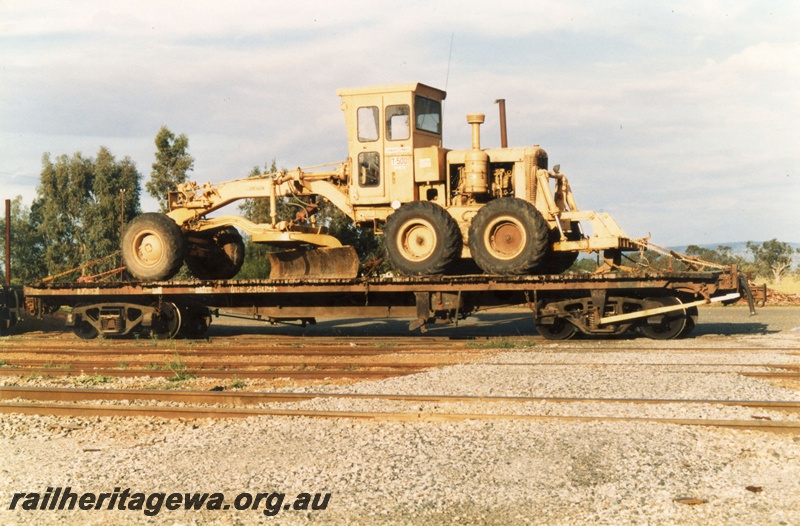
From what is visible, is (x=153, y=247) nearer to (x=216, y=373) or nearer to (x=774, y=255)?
(x=216, y=373)

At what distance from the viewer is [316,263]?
1495 centimetres

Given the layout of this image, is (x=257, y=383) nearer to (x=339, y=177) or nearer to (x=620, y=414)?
(x=620, y=414)

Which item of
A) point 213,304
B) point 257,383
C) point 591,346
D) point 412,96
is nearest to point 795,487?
point 257,383

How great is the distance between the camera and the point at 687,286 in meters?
12.7

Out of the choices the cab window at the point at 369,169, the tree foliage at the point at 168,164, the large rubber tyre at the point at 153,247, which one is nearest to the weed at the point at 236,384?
the cab window at the point at 369,169

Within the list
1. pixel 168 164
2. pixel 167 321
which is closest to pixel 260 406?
pixel 167 321

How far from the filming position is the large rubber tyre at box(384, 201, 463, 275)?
1323 cm

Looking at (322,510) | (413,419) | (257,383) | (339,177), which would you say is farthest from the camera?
(339,177)

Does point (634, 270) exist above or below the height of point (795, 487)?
above

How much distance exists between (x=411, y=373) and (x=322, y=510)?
510 cm

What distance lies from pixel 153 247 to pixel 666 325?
973 cm

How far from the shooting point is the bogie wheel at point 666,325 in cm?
1321

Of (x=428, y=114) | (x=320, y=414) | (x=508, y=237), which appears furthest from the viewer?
(x=428, y=114)

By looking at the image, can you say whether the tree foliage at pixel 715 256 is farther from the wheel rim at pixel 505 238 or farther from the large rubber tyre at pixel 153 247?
the large rubber tyre at pixel 153 247
